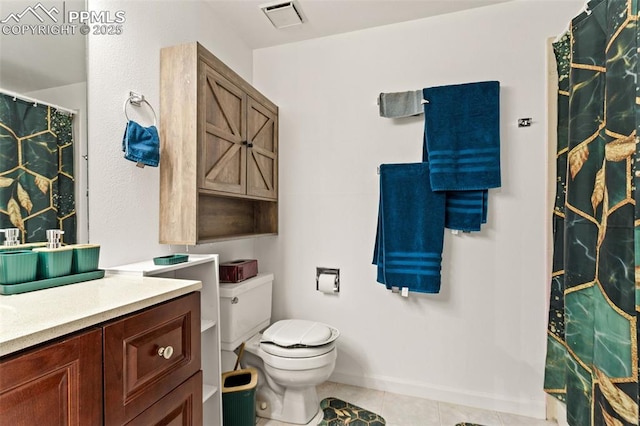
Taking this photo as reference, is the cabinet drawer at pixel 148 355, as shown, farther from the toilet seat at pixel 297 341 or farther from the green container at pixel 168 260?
the toilet seat at pixel 297 341

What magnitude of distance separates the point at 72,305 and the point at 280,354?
1.13 metres

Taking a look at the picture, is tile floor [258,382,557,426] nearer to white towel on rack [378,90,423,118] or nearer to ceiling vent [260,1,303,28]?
white towel on rack [378,90,423,118]

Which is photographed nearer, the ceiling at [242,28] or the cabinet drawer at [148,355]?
the cabinet drawer at [148,355]

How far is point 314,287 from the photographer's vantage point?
229cm

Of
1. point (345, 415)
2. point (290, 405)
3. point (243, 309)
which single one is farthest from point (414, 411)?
point (243, 309)

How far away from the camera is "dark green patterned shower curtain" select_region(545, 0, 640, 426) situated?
0.87 meters

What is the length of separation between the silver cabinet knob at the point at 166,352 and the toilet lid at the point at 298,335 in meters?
0.87

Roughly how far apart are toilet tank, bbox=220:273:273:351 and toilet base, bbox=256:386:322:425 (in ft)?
1.17

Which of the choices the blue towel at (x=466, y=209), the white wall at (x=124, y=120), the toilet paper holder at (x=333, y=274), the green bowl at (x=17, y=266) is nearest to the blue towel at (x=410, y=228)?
the blue towel at (x=466, y=209)

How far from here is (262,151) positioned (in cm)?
212

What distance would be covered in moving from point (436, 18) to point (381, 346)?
214 centimetres

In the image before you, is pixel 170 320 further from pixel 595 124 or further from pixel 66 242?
pixel 595 124

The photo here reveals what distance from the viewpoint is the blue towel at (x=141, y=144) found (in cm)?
131

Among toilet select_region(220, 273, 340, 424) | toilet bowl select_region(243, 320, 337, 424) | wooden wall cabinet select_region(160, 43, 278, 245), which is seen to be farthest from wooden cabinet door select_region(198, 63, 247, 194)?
toilet bowl select_region(243, 320, 337, 424)
